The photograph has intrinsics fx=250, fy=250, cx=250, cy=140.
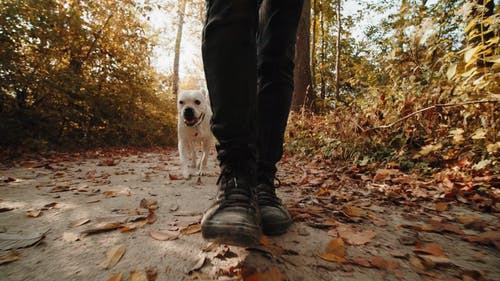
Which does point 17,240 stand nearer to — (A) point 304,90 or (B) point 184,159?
(B) point 184,159

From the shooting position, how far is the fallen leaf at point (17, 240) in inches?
40.3

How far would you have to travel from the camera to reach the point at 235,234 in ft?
2.80

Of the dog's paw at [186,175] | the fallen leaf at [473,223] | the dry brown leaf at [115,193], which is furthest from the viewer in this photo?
the dog's paw at [186,175]

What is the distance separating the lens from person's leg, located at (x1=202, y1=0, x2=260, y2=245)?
40.3 inches

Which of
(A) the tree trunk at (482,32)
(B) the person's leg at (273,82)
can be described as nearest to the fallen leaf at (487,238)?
(B) the person's leg at (273,82)

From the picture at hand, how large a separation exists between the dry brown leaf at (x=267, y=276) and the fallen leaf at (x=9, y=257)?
86 centimetres

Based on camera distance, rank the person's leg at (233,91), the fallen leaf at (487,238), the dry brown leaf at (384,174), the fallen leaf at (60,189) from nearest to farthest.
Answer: the person's leg at (233,91), the fallen leaf at (487,238), the fallen leaf at (60,189), the dry brown leaf at (384,174)


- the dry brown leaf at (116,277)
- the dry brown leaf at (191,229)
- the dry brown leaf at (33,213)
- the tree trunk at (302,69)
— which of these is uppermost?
the tree trunk at (302,69)

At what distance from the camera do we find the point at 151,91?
8359 millimetres

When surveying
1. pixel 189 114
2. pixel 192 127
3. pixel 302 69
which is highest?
pixel 302 69

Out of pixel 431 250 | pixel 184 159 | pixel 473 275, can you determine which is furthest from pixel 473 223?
pixel 184 159

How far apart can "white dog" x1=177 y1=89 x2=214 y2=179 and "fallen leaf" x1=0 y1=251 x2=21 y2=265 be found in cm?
196

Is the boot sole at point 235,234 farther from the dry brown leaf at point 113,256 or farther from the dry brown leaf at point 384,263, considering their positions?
the dry brown leaf at point 384,263

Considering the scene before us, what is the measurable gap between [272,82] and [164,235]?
926 millimetres
